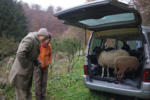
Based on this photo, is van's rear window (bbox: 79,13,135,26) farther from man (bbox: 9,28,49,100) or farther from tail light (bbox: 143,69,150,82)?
man (bbox: 9,28,49,100)

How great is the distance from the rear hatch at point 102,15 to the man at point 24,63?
0.77m

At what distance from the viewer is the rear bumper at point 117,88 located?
126 inches

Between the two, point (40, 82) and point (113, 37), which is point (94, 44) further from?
point (40, 82)

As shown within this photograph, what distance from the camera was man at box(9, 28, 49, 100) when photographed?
3.00 meters

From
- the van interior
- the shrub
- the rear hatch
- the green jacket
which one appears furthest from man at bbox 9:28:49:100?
the shrub

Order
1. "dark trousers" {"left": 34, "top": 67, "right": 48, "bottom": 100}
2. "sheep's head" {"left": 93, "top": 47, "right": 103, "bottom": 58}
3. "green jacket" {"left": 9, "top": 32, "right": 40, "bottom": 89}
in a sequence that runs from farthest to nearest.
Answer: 1. "sheep's head" {"left": 93, "top": 47, "right": 103, "bottom": 58}
2. "dark trousers" {"left": 34, "top": 67, "right": 48, "bottom": 100}
3. "green jacket" {"left": 9, "top": 32, "right": 40, "bottom": 89}

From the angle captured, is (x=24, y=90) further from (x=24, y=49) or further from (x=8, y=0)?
(x=8, y=0)

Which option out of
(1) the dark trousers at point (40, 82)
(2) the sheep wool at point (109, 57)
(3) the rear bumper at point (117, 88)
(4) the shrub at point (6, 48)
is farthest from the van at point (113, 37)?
(4) the shrub at point (6, 48)

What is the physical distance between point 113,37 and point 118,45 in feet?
1.88

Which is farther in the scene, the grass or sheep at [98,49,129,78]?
the grass

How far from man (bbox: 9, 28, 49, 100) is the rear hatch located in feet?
2.52

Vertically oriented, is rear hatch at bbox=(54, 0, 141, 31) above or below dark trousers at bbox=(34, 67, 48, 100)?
above

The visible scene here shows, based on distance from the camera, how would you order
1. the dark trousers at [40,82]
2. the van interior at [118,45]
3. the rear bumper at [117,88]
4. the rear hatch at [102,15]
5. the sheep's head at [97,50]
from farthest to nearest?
the sheep's head at [97,50] → the dark trousers at [40,82] → the van interior at [118,45] → the rear bumper at [117,88] → the rear hatch at [102,15]

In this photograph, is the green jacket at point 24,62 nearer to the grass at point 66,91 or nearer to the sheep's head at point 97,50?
the grass at point 66,91
